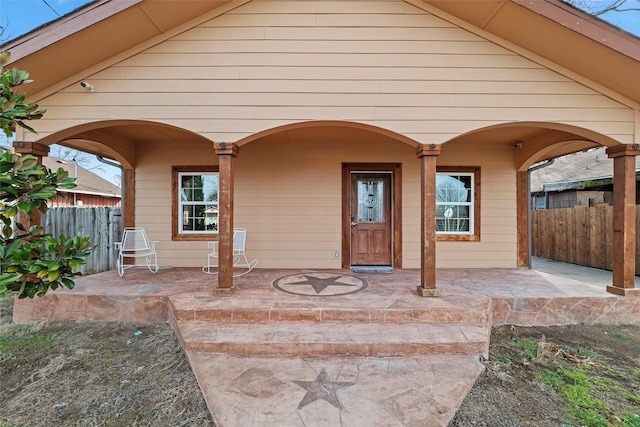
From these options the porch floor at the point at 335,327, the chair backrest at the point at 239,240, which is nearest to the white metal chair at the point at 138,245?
the porch floor at the point at 335,327

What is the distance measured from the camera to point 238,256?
5648mm

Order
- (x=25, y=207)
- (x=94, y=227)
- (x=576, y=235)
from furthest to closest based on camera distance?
(x=576, y=235)
(x=94, y=227)
(x=25, y=207)

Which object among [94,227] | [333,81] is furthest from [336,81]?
[94,227]

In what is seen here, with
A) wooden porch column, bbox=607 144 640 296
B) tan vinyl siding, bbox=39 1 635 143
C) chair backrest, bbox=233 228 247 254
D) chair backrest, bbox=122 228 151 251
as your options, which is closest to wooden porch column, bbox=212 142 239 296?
tan vinyl siding, bbox=39 1 635 143

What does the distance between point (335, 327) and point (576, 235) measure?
21.9ft

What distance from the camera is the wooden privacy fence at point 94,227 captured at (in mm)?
5539

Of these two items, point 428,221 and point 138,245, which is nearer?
point 428,221

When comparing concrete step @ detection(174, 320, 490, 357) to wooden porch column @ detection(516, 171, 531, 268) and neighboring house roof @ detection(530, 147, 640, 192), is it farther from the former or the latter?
neighboring house roof @ detection(530, 147, 640, 192)

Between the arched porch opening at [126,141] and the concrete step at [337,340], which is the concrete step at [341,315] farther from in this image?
the arched porch opening at [126,141]

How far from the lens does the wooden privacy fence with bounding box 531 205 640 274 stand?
599 centimetres

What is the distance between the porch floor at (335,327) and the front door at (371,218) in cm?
88

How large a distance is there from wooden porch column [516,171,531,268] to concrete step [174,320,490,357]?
3439 millimetres

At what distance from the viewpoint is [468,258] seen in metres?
5.72

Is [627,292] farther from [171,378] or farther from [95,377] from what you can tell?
[95,377]
